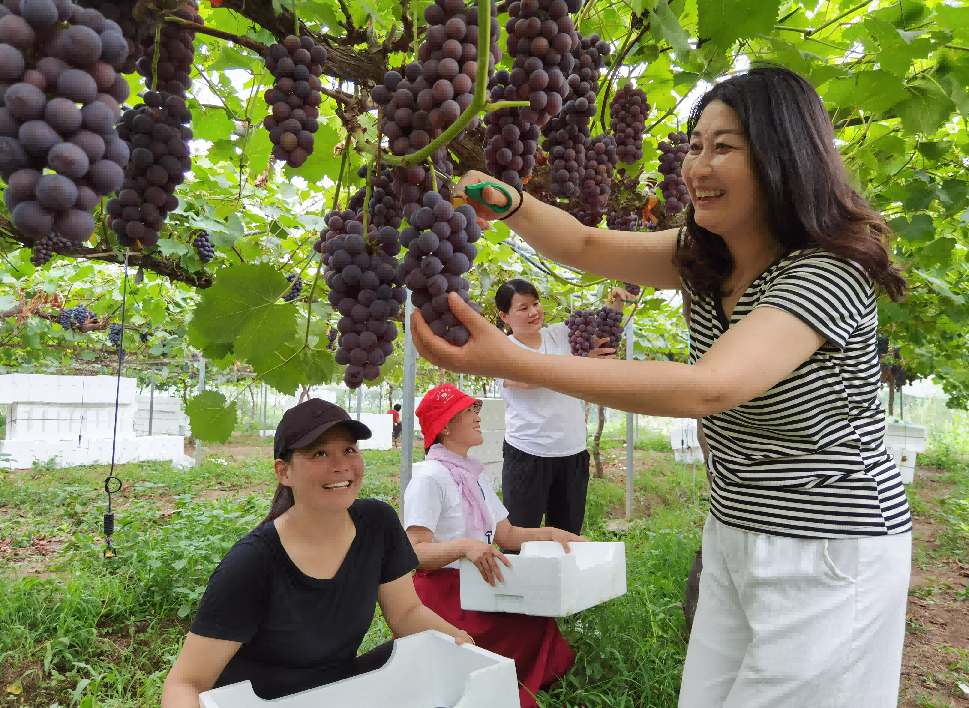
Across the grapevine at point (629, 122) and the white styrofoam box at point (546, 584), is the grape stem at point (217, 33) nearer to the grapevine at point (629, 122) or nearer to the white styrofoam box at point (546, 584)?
the grapevine at point (629, 122)

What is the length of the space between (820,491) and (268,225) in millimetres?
3264

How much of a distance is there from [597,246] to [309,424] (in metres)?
0.95

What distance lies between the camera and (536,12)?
1.01 m

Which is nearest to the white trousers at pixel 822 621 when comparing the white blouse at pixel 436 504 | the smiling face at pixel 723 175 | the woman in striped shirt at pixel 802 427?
the woman in striped shirt at pixel 802 427

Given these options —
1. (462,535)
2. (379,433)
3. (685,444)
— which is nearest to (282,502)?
(462,535)

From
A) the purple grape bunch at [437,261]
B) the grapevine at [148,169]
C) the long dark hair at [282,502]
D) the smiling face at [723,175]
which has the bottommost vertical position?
the long dark hair at [282,502]

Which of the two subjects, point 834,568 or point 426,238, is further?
point 834,568

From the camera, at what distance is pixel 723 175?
1.16 metres

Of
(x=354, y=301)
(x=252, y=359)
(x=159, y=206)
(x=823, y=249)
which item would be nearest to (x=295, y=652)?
(x=252, y=359)

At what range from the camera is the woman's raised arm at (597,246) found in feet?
4.42

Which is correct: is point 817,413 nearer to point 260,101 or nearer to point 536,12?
point 536,12

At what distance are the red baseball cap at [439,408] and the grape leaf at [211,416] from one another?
1334 millimetres

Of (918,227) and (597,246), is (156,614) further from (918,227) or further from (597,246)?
(918,227)

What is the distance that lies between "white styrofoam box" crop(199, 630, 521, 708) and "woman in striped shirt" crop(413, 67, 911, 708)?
44 centimetres
